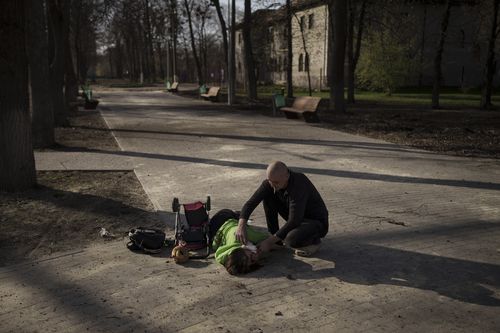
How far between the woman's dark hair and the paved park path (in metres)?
0.07

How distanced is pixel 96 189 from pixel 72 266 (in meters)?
2.85

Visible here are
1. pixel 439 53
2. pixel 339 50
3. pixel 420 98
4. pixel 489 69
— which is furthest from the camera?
pixel 420 98

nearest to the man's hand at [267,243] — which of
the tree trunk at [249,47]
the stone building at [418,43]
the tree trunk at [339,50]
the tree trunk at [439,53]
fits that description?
the tree trunk at [339,50]

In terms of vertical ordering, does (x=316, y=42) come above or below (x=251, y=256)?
above

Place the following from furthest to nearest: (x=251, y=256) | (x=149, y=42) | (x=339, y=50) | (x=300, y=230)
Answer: (x=149, y=42) → (x=339, y=50) → (x=300, y=230) → (x=251, y=256)

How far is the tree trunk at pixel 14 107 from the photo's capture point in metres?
6.57

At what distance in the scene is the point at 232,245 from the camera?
4367 millimetres

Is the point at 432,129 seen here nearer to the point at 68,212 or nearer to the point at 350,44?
the point at 350,44

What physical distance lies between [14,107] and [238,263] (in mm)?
4416

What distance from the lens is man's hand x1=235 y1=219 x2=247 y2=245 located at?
433cm

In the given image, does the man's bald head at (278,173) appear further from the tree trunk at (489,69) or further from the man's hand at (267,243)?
the tree trunk at (489,69)

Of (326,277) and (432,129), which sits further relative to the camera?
(432,129)

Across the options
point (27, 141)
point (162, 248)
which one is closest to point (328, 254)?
point (162, 248)

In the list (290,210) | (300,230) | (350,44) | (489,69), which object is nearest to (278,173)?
(290,210)
